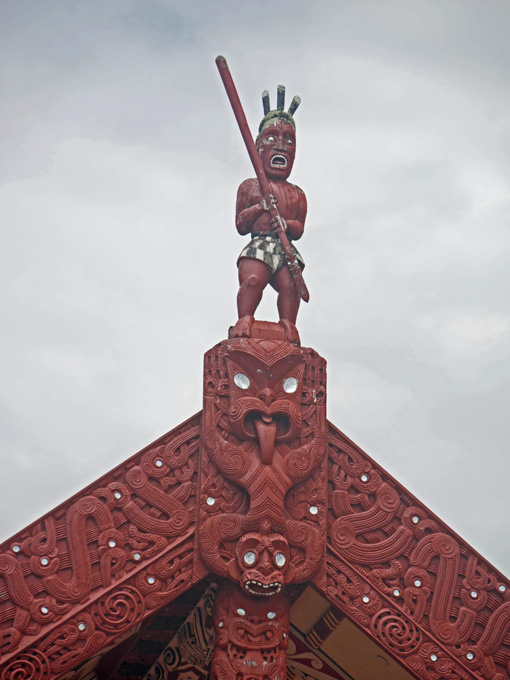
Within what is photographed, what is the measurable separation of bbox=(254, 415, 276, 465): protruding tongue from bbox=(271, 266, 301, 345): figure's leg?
1.25 metres

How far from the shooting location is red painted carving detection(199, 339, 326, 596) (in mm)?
8008

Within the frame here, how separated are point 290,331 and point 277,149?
222cm

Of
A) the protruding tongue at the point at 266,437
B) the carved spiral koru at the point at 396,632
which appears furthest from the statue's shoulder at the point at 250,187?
the carved spiral koru at the point at 396,632

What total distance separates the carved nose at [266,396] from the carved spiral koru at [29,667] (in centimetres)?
302

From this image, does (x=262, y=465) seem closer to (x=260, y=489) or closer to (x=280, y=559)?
(x=260, y=489)

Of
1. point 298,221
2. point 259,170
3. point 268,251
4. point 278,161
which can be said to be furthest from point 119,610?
point 278,161

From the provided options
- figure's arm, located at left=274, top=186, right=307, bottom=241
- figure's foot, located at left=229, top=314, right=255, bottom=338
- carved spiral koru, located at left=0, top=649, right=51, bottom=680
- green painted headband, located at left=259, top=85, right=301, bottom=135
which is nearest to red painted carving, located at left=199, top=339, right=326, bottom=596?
figure's foot, located at left=229, top=314, right=255, bottom=338

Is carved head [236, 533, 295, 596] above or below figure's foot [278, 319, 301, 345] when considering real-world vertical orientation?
below

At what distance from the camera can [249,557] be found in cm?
797

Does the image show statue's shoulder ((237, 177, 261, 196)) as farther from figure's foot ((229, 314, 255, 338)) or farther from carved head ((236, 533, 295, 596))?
carved head ((236, 533, 295, 596))

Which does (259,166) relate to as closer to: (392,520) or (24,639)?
(392,520)

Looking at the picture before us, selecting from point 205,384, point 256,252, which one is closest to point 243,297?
point 256,252

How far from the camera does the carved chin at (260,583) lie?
7809 millimetres

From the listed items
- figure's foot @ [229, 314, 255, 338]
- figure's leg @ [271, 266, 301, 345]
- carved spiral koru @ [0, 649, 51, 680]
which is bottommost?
carved spiral koru @ [0, 649, 51, 680]
